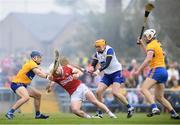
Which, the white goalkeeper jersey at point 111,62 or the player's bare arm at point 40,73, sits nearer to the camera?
the player's bare arm at point 40,73

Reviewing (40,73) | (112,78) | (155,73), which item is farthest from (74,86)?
(155,73)

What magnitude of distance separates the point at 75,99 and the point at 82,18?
35.1 metres

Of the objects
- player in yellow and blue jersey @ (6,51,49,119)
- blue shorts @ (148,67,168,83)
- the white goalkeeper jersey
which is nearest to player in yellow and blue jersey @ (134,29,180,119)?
blue shorts @ (148,67,168,83)

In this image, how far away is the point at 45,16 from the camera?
7131cm

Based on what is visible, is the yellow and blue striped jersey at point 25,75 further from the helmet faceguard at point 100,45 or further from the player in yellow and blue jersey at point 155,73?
the player in yellow and blue jersey at point 155,73

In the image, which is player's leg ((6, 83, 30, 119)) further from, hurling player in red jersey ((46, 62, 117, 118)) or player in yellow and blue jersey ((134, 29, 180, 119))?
player in yellow and blue jersey ((134, 29, 180, 119))

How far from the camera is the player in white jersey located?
2392 cm

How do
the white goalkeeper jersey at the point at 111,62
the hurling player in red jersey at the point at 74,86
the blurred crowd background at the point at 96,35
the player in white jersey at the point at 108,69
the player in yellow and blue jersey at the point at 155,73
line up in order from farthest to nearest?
1. the blurred crowd background at the point at 96,35
2. the white goalkeeper jersey at the point at 111,62
3. the player in white jersey at the point at 108,69
4. the player in yellow and blue jersey at the point at 155,73
5. the hurling player in red jersey at the point at 74,86

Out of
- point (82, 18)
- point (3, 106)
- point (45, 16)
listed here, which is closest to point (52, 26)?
point (45, 16)

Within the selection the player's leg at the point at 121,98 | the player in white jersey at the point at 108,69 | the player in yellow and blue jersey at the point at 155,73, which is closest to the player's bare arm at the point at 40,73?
the player in white jersey at the point at 108,69

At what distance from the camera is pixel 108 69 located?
2445cm

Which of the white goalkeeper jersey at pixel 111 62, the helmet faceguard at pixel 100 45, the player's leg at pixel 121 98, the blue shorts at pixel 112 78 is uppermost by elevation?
the helmet faceguard at pixel 100 45

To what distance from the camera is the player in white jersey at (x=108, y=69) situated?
23922mm

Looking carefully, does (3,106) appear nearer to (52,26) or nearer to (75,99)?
(75,99)
